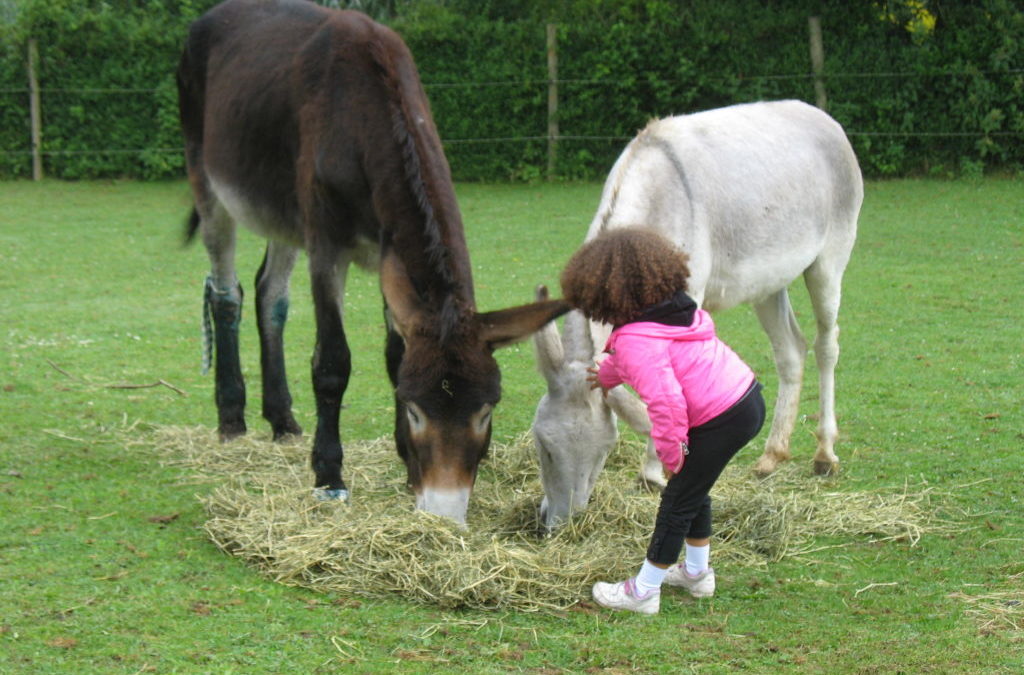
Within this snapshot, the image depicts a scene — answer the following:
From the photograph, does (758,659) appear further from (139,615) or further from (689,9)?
(689,9)

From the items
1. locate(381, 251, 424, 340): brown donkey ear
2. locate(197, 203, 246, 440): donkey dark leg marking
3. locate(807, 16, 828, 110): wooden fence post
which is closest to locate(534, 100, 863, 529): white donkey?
locate(381, 251, 424, 340): brown donkey ear

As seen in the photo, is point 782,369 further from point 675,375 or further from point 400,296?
point 400,296

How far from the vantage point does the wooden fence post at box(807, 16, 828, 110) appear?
16688 millimetres

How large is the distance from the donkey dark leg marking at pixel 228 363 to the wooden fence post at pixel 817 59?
483 inches

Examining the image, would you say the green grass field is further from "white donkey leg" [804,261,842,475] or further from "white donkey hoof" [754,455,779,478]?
"white donkey leg" [804,261,842,475]

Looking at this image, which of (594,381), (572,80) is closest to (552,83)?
(572,80)

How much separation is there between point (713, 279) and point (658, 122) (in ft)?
2.75

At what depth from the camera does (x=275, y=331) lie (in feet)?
20.7

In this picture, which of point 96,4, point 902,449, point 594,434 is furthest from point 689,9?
point 594,434

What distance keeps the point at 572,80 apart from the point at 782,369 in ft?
39.2

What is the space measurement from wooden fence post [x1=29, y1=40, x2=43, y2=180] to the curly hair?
1553 centimetres

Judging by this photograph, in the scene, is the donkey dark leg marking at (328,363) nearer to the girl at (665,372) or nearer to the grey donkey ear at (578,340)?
the grey donkey ear at (578,340)

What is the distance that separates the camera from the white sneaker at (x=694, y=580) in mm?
4160

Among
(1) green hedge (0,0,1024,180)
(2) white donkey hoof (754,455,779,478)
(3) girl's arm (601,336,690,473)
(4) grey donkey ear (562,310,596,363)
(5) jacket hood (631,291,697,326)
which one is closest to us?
(3) girl's arm (601,336,690,473)
